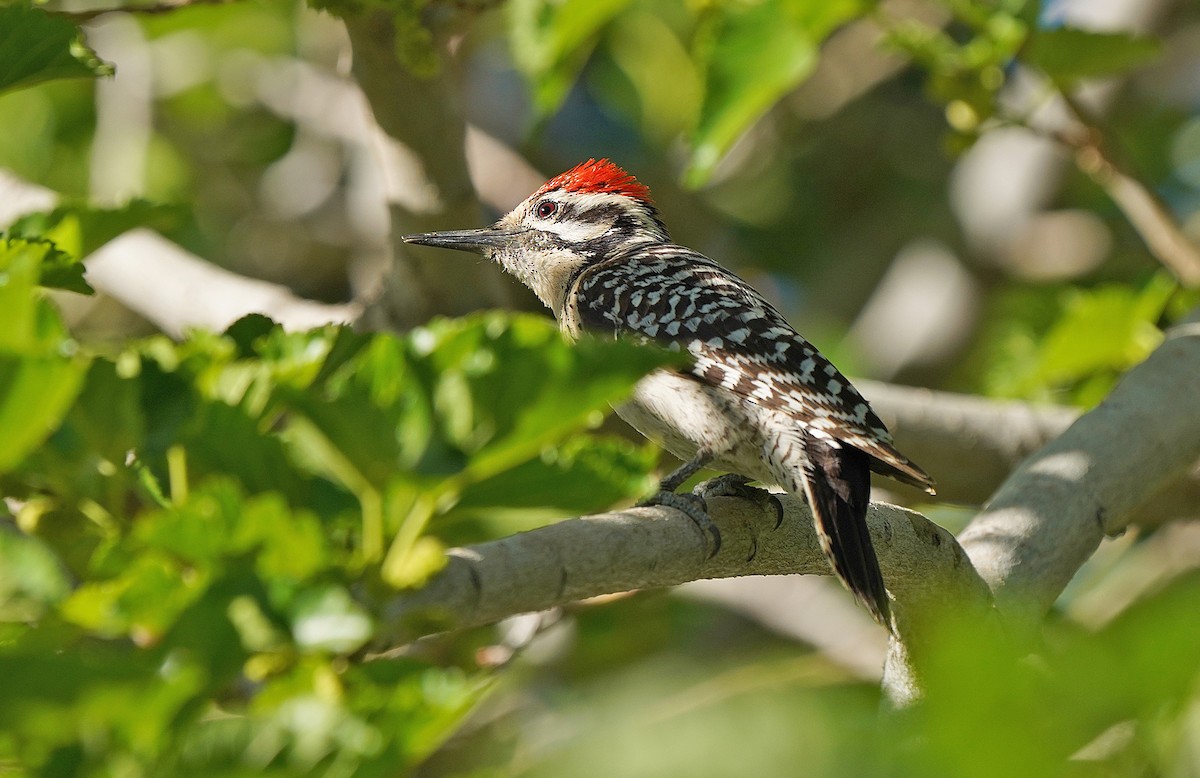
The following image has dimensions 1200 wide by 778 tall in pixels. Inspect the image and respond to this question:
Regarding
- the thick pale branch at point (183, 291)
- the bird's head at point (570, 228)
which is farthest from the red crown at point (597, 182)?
the thick pale branch at point (183, 291)

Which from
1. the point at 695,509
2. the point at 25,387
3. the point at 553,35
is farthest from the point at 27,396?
the point at 553,35

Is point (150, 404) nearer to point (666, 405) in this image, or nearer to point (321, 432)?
point (321, 432)

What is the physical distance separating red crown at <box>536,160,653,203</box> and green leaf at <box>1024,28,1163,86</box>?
4.74 feet

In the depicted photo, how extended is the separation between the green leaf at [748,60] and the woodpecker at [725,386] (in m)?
0.39

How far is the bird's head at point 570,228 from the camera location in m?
3.99

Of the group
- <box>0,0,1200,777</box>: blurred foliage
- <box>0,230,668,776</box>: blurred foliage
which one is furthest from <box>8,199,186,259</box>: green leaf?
<box>0,230,668,776</box>: blurred foliage

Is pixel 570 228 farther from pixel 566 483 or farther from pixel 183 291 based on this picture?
pixel 566 483

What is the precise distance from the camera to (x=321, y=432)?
1213 mm

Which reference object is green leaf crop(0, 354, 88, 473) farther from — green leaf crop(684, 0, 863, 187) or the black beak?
the black beak

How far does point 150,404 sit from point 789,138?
5142 mm

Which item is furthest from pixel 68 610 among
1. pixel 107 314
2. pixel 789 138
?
pixel 789 138

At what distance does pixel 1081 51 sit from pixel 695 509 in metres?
1.86

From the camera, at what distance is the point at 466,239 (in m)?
3.61

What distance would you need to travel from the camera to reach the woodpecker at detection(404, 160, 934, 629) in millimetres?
2594
